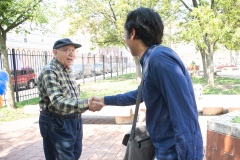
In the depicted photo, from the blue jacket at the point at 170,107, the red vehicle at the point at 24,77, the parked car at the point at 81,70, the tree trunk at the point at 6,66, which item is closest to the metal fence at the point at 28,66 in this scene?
the red vehicle at the point at 24,77

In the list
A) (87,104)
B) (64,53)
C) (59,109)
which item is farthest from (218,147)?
(64,53)

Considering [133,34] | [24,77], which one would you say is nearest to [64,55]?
[133,34]

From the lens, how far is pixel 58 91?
2.54m

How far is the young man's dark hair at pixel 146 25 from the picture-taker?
1.58 metres

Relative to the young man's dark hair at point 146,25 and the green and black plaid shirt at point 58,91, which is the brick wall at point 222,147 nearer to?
the green and black plaid shirt at point 58,91

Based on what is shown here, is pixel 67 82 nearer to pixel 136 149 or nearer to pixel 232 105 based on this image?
pixel 136 149

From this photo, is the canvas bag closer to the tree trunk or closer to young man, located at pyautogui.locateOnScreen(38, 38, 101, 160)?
young man, located at pyautogui.locateOnScreen(38, 38, 101, 160)

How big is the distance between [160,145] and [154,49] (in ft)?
1.86

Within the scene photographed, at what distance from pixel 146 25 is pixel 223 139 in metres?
1.76

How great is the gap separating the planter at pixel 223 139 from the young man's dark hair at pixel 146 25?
5.06 ft

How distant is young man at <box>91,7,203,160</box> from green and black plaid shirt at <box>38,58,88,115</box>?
3.35ft

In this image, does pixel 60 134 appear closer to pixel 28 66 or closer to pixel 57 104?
pixel 57 104

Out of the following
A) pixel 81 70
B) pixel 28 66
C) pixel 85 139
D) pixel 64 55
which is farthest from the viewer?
pixel 81 70

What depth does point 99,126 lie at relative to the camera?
22.6 feet
